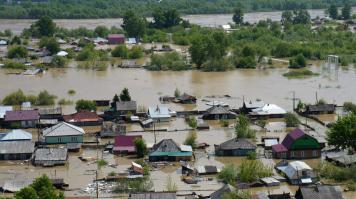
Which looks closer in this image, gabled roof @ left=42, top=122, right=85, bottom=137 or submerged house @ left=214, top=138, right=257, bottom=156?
submerged house @ left=214, top=138, right=257, bottom=156

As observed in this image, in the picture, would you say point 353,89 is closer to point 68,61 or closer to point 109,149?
point 109,149

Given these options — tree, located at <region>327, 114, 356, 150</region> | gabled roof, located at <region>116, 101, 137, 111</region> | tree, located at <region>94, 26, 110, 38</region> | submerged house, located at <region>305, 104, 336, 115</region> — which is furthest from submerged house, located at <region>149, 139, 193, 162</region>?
tree, located at <region>94, 26, 110, 38</region>

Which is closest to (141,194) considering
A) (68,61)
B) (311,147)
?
(311,147)

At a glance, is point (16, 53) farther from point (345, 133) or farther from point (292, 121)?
point (345, 133)

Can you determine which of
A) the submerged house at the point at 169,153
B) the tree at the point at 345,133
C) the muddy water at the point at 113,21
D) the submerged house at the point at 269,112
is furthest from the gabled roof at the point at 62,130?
the muddy water at the point at 113,21

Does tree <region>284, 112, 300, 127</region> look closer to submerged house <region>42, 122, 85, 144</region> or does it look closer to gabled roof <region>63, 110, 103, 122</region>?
gabled roof <region>63, 110, 103, 122</region>

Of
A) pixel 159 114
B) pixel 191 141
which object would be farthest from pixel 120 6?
pixel 191 141
